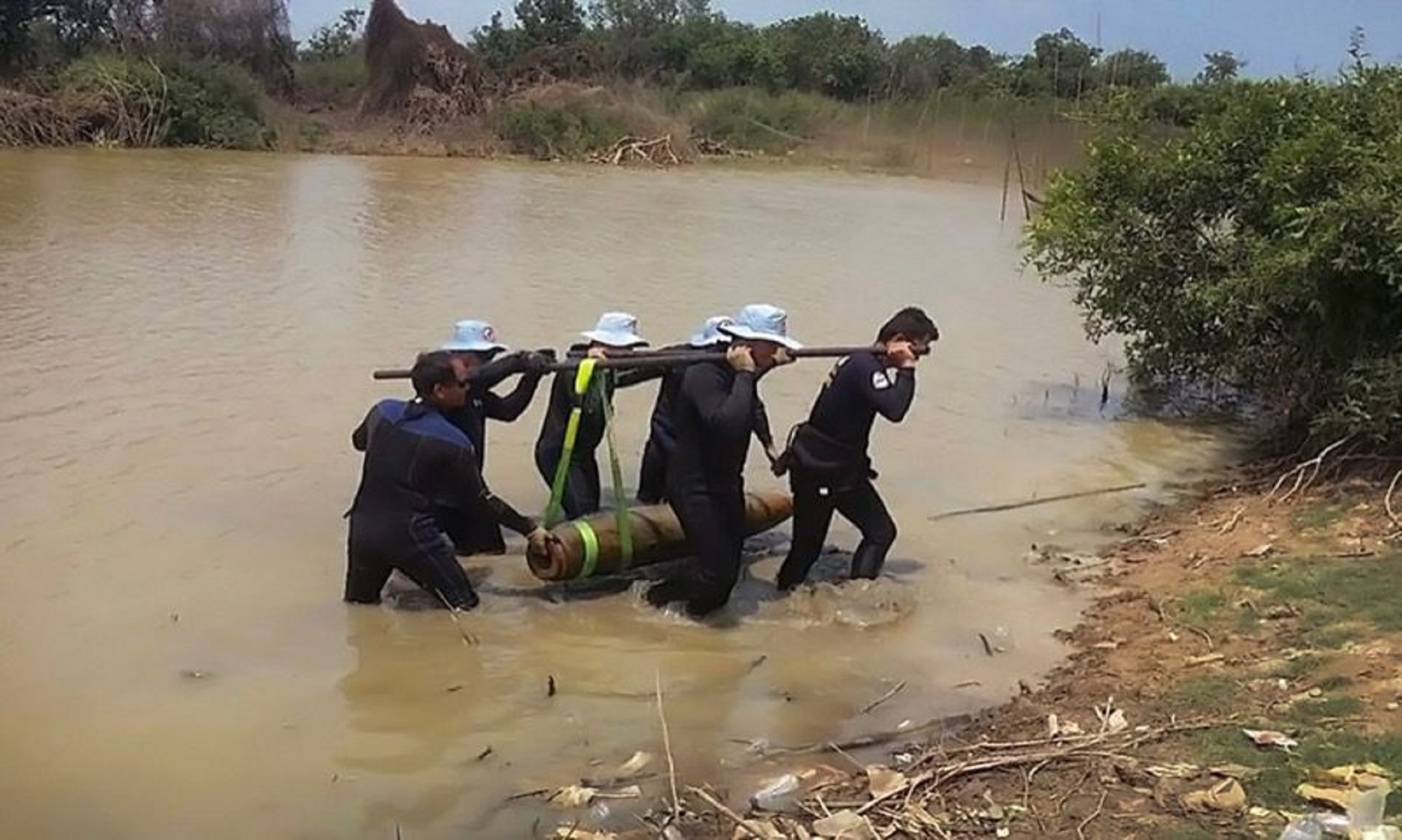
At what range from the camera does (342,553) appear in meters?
8.63

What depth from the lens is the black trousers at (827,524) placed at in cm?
789

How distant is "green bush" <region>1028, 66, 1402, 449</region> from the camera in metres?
9.44

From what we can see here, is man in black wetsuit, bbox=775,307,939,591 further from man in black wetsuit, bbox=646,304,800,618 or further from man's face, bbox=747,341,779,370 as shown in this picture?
man's face, bbox=747,341,779,370

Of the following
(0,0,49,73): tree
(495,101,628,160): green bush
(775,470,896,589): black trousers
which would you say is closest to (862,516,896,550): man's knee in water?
(775,470,896,589): black trousers

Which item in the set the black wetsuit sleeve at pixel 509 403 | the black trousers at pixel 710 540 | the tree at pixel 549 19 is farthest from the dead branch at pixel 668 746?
the tree at pixel 549 19

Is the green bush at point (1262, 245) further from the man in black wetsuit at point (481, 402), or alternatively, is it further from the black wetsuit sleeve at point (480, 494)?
the black wetsuit sleeve at point (480, 494)

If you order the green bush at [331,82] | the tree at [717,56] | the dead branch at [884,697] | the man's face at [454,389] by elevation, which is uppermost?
the tree at [717,56]

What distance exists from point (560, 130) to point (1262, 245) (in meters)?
33.5

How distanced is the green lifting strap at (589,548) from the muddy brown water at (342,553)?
0.27 m

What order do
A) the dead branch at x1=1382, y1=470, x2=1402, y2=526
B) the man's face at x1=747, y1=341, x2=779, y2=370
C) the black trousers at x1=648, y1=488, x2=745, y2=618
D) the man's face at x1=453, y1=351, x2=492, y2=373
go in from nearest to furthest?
the man's face at x1=747, y1=341, x2=779, y2=370 → the black trousers at x1=648, y1=488, x2=745, y2=618 → the man's face at x1=453, y1=351, x2=492, y2=373 → the dead branch at x1=1382, y1=470, x2=1402, y2=526

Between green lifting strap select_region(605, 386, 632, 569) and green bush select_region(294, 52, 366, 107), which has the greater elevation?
green bush select_region(294, 52, 366, 107)

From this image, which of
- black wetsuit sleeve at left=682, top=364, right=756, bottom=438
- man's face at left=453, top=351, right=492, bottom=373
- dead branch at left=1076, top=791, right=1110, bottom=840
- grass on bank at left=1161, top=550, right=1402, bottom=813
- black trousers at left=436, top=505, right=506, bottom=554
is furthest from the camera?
black trousers at left=436, top=505, right=506, bottom=554

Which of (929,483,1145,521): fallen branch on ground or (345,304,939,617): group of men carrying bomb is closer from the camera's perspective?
(345,304,939,617): group of men carrying bomb

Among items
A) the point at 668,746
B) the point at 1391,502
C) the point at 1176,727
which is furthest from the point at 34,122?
the point at 1176,727
